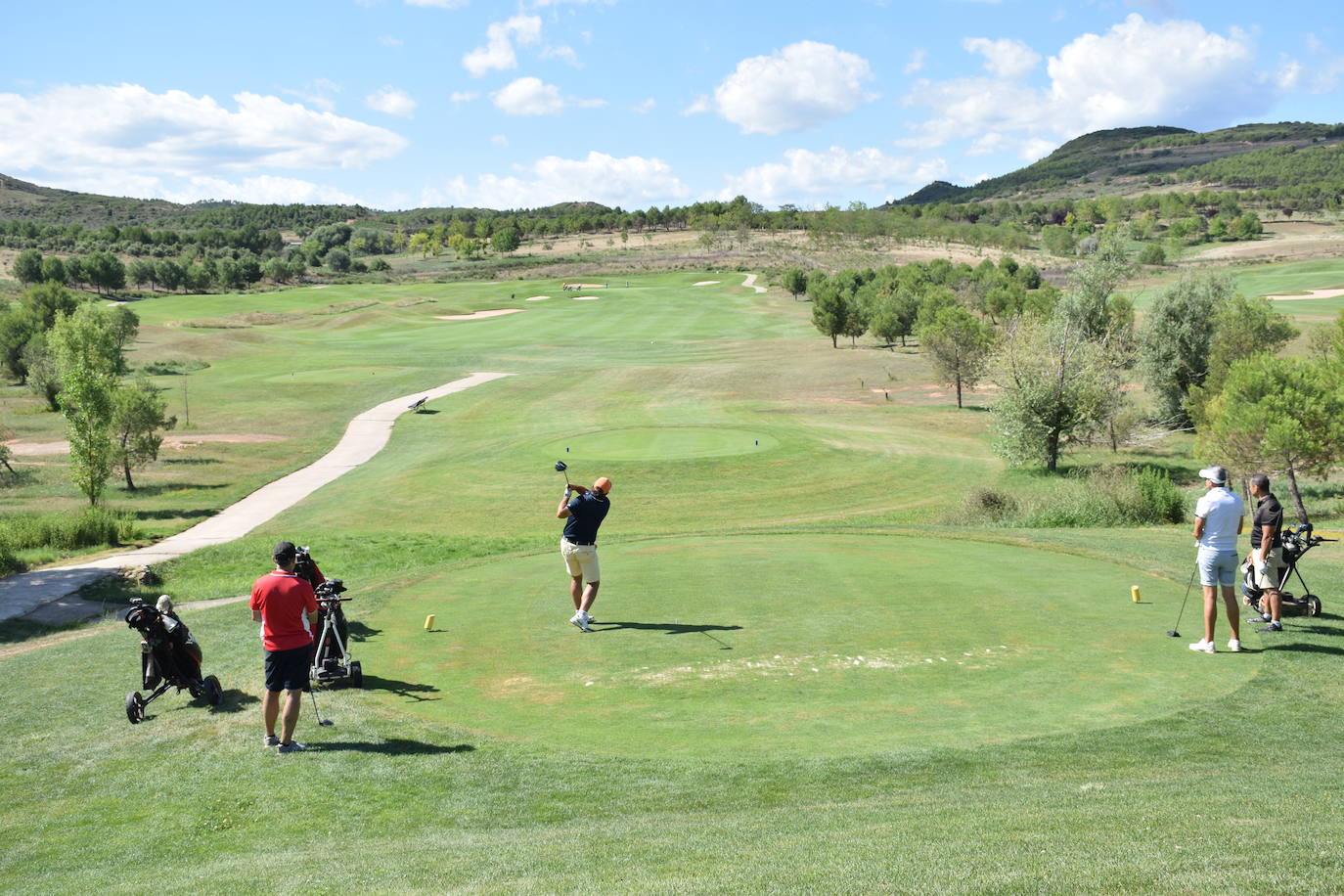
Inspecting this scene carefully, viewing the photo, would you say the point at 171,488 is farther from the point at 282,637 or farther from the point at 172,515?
the point at 282,637

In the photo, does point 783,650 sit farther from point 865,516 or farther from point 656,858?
point 865,516

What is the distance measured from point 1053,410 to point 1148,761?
38873 mm

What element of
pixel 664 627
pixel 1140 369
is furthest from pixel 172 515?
pixel 1140 369

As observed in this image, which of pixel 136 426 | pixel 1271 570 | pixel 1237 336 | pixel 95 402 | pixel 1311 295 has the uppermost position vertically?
pixel 1311 295

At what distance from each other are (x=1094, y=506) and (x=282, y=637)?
89.9ft

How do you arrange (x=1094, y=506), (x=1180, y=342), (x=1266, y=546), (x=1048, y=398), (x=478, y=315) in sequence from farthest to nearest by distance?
1. (x=478, y=315)
2. (x=1180, y=342)
3. (x=1048, y=398)
4. (x=1094, y=506)
5. (x=1266, y=546)

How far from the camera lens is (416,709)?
11.5 metres

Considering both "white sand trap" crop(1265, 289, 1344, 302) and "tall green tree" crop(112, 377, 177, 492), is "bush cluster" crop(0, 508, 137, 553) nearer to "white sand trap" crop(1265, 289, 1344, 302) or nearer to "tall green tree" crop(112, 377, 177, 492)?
"tall green tree" crop(112, 377, 177, 492)

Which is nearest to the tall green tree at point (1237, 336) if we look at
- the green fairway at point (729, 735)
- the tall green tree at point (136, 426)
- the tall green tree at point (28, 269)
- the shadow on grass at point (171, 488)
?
the green fairway at point (729, 735)

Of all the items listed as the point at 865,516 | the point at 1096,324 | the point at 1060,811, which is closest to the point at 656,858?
the point at 1060,811

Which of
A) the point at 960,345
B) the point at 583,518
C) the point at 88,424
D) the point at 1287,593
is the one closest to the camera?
the point at 583,518

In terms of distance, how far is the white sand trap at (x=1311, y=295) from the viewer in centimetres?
10875

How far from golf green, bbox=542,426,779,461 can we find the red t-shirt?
105 feet

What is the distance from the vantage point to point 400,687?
40.5 feet
